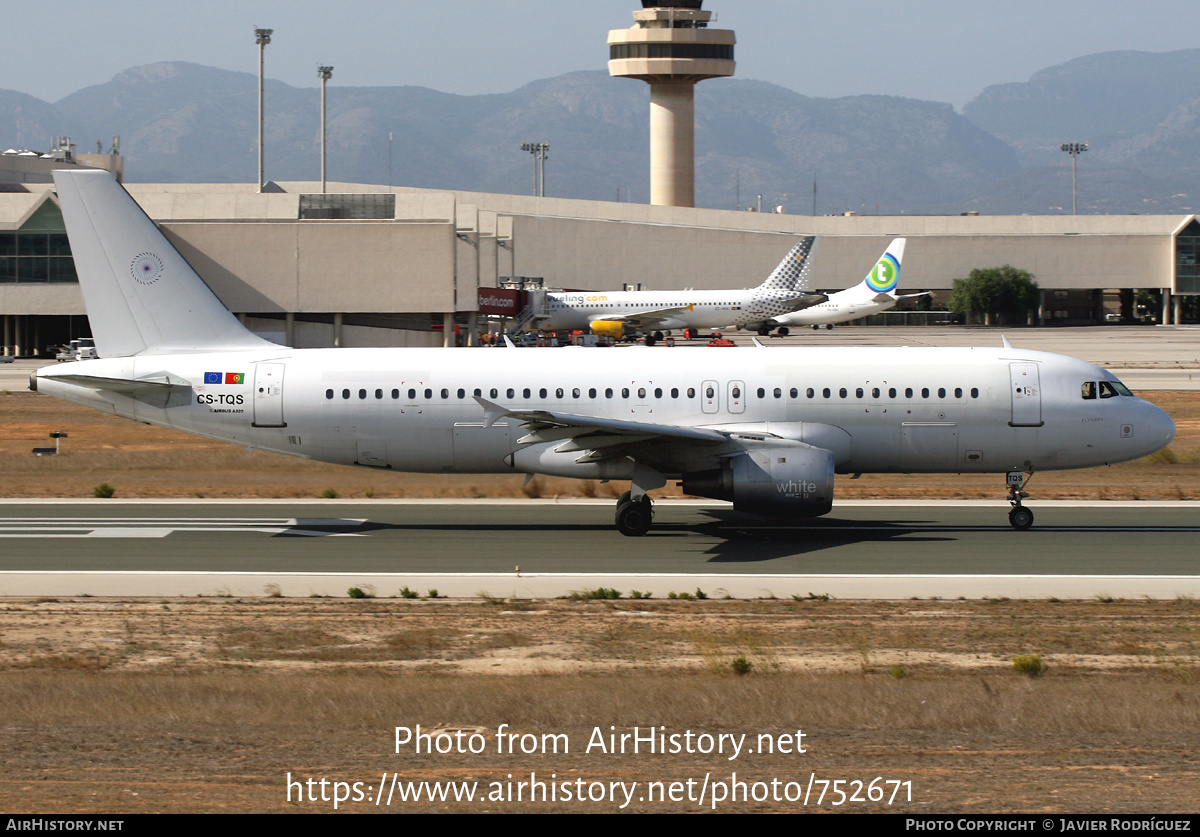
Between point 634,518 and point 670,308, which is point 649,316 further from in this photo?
point 634,518

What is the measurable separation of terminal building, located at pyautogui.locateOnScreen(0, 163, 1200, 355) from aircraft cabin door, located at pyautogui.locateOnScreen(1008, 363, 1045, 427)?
53.2 meters

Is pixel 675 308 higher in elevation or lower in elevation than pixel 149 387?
higher

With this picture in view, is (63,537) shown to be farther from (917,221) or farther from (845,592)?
(917,221)

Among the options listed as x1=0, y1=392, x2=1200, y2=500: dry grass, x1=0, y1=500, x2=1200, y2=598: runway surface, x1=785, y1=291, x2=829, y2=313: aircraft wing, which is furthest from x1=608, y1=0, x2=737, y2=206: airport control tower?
x1=0, y1=500, x2=1200, y2=598: runway surface

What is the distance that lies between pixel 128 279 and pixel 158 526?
18.4 ft

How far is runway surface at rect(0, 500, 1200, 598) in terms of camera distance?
73.9 ft

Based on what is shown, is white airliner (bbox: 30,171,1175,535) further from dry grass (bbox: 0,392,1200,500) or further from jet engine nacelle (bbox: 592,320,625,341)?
jet engine nacelle (bbox: 592,320,625,341)

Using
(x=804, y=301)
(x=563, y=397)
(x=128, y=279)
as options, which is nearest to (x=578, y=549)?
(x=563, y=397)

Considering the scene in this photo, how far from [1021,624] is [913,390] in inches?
356

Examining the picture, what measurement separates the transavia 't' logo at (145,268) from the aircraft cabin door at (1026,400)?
62.8 ft

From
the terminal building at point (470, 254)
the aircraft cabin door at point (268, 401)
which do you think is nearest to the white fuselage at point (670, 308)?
the terminal building at point (470, 254)

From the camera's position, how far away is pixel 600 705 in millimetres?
14594

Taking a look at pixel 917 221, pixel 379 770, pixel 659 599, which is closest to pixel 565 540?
pixel 659 599

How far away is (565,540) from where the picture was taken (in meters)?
27.2
